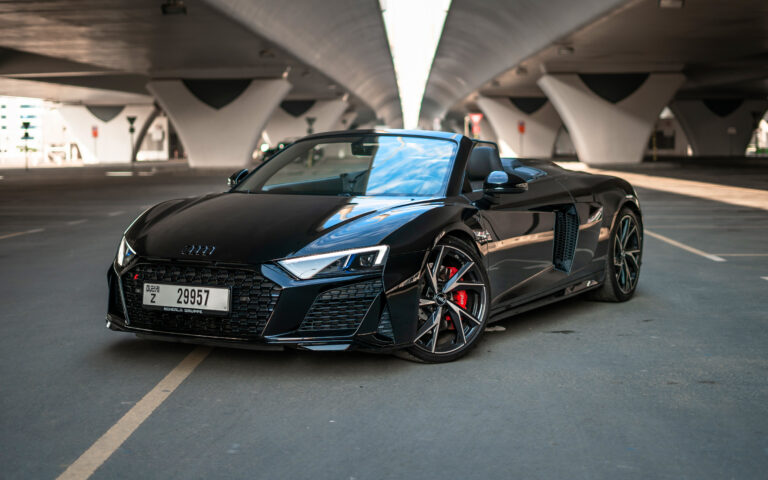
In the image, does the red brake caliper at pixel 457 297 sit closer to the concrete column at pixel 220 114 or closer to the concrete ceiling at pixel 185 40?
the concrete ceiling at pixel 185 40

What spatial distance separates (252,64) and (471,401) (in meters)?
36.2

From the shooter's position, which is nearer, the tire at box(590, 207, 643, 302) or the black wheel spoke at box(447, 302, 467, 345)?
the black wheel spoke at box(447, 302, 467, 345)

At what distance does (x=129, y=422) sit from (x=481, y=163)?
2.97 m

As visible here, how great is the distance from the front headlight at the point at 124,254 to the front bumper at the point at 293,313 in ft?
1.17

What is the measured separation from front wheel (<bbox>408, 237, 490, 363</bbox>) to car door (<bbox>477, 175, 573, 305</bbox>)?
0.23m

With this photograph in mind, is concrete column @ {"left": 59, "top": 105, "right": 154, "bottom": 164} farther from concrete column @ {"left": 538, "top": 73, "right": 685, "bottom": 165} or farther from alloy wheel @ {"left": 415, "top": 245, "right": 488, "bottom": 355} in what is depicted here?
alloy wheel @ {"left": 415, "top": 245, "right": 488, "bottom": 355}

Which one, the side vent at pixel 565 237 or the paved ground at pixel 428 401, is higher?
the side vent at pixel 565 237

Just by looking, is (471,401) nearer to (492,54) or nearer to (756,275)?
(756,275)

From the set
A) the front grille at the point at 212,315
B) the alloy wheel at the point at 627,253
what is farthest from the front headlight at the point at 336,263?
the alloy wheel at the point at 627,253

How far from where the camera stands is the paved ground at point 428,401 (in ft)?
11.5

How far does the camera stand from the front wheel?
4.99m

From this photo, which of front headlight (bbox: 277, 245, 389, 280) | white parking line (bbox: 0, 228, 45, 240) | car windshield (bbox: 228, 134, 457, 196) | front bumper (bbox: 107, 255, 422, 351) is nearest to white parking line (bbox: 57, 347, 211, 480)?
front bumper (bbox: 107, 255, 422, 351)

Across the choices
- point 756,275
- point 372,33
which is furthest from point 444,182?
point 372,33

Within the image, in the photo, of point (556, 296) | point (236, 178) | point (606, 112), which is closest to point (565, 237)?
point (556, 296)
